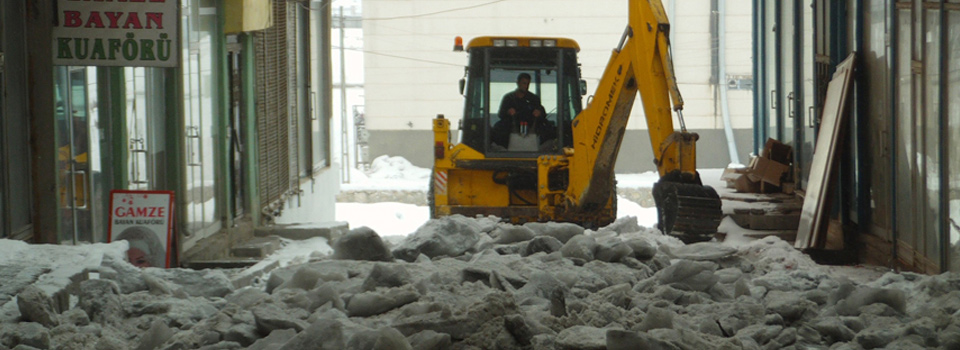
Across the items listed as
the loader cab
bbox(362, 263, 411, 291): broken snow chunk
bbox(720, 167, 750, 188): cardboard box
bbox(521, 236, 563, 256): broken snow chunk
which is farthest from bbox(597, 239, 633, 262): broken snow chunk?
bbox(720, 167, 750, 188): cardboard box

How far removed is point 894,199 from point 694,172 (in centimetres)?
163

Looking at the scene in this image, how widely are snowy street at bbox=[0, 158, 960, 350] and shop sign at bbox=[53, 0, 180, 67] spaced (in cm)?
154

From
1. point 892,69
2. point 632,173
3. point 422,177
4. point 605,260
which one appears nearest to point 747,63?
point 632,173

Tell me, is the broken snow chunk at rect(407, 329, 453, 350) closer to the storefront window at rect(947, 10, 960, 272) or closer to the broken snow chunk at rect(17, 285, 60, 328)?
the broken snow chunk at rect(17, 285, 60, 328)

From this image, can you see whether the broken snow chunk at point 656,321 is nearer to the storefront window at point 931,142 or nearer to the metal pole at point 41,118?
the storefront window at point 931,142

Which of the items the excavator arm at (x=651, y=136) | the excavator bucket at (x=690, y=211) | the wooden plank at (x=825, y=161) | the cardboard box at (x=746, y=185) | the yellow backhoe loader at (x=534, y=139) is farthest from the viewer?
the cardboard box at (x=746, y=185)

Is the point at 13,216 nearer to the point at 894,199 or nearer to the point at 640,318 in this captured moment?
the point at 640,318

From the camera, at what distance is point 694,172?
977 cm

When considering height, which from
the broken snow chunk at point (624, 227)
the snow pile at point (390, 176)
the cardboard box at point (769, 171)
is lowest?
the snow pile at point (390, 176)

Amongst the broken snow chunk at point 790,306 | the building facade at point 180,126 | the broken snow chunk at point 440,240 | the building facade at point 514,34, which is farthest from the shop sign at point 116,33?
A: the building facade at point 514,34

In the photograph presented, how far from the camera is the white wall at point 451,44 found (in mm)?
31812

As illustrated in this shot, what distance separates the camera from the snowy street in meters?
5.22

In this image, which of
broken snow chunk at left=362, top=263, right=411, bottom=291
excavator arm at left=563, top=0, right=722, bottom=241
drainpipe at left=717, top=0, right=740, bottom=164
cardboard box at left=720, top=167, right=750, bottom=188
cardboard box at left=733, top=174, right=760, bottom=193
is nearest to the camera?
broken snow chunk at left=362, top=263, right=411, bottom=291

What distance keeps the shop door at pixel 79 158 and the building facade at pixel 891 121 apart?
19.9 feet
